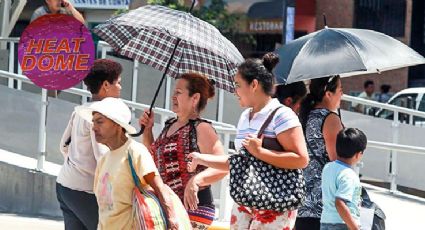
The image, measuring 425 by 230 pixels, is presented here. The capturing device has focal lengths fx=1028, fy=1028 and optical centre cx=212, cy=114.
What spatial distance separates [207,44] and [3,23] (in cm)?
1000

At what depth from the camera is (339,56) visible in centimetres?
686

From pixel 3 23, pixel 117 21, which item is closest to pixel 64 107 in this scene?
pixel 3 23

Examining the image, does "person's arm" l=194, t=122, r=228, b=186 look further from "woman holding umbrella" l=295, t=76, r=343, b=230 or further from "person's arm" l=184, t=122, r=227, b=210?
"woman holding umbrella" l=295, t=76, r=343, b=230

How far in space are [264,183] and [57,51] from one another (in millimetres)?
1884

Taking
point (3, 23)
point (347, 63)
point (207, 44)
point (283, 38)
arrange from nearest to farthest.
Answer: point (207, 44) < point (347, 63) < point (3, 23) < point (283, 38)

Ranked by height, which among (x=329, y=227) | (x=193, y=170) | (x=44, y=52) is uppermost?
(x=44, y=52)

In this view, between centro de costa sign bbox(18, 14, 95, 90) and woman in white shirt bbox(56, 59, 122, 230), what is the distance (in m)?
0.17

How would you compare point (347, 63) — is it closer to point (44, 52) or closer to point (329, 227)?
point (329, 227)

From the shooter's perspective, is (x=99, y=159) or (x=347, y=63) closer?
(x=99, y=159)

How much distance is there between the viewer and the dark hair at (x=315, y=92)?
6.81 metres

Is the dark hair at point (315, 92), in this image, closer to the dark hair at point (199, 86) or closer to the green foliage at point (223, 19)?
the dark hair at point (199, 86)

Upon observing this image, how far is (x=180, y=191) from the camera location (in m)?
6.10

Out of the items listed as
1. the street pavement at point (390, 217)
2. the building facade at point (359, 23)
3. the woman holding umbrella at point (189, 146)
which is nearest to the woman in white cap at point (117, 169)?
the woman holding umbrella at point (189, 146)

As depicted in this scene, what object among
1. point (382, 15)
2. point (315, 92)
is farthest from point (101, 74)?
point (382, 15)
